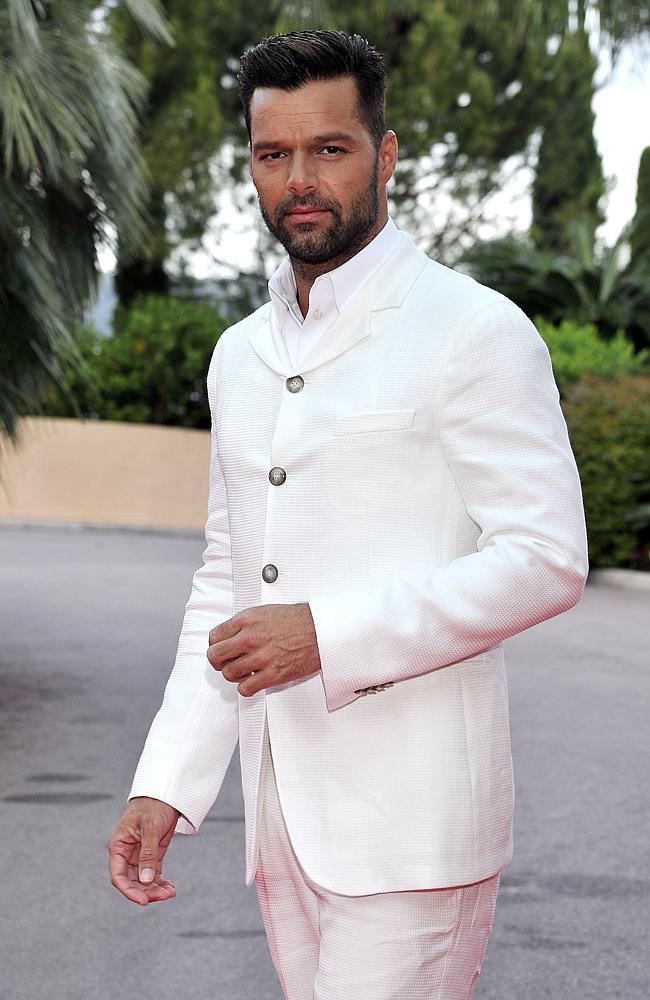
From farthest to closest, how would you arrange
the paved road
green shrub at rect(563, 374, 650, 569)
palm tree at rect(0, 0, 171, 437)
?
1. green shrub at rect(563, 374, 650, 569)
2. palm tree at rect(0, 0, 171, 437)
3. the paved road

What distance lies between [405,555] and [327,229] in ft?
1.49

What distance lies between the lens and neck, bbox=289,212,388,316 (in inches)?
81.6

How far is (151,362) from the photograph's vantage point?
23859 millimetres

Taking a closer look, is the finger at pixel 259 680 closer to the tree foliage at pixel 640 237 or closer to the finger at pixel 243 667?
the finger at pixel 243 667

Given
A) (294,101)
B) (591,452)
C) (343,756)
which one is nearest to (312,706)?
(343,756)

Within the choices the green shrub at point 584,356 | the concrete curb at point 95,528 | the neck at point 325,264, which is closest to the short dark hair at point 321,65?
the neck at point 325,264

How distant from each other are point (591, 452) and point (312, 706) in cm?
1483

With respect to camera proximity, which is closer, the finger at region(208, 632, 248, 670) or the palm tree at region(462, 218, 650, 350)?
the finger at region(208, 632, 248, 670)

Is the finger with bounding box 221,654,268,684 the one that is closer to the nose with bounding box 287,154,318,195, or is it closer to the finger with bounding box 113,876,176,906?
the finger with bounding box 113,876,176,906

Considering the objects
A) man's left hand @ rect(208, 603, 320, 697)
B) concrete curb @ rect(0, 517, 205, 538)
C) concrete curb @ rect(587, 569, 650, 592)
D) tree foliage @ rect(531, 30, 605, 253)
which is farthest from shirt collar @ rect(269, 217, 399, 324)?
tree foliage @ rect(531, 30, 605, 253)

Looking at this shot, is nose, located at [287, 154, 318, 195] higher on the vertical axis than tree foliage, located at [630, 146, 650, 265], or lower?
higher

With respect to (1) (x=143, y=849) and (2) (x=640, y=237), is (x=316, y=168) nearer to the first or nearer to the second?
(1) (x=143, y=849)

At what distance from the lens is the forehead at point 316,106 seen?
2.01 meters

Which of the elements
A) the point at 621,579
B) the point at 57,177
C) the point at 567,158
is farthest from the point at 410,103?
the point at 57,177
